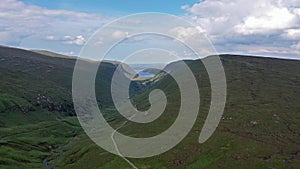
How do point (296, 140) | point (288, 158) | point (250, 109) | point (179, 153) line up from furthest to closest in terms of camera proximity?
1. point (250, 109)
2. point (296, 140)
3. point (179, 153)
4. point (288, 158)

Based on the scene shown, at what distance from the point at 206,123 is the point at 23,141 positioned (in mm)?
89108

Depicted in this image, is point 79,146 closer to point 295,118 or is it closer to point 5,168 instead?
point 5,168

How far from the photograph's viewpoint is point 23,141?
170000 mm

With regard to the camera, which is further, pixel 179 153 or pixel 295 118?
pixel 295 118

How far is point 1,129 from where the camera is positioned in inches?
7382

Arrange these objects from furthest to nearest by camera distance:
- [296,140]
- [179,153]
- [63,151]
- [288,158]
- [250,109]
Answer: [250,109]
[63,151]
[296,140]
[179,153]
[288,158]

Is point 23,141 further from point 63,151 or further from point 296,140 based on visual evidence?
point 296,140

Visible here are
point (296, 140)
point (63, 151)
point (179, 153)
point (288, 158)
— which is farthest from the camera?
point (63, 151)

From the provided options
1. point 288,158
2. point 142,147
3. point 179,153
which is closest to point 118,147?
point 142,147

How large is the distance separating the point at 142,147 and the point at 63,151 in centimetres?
4391

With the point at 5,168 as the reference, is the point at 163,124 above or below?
above

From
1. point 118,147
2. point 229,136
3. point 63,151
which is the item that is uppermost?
point 229,136

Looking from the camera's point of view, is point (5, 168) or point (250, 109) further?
point (250, 109)

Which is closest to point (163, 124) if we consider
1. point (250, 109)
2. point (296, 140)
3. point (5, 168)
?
point (250, 109)
